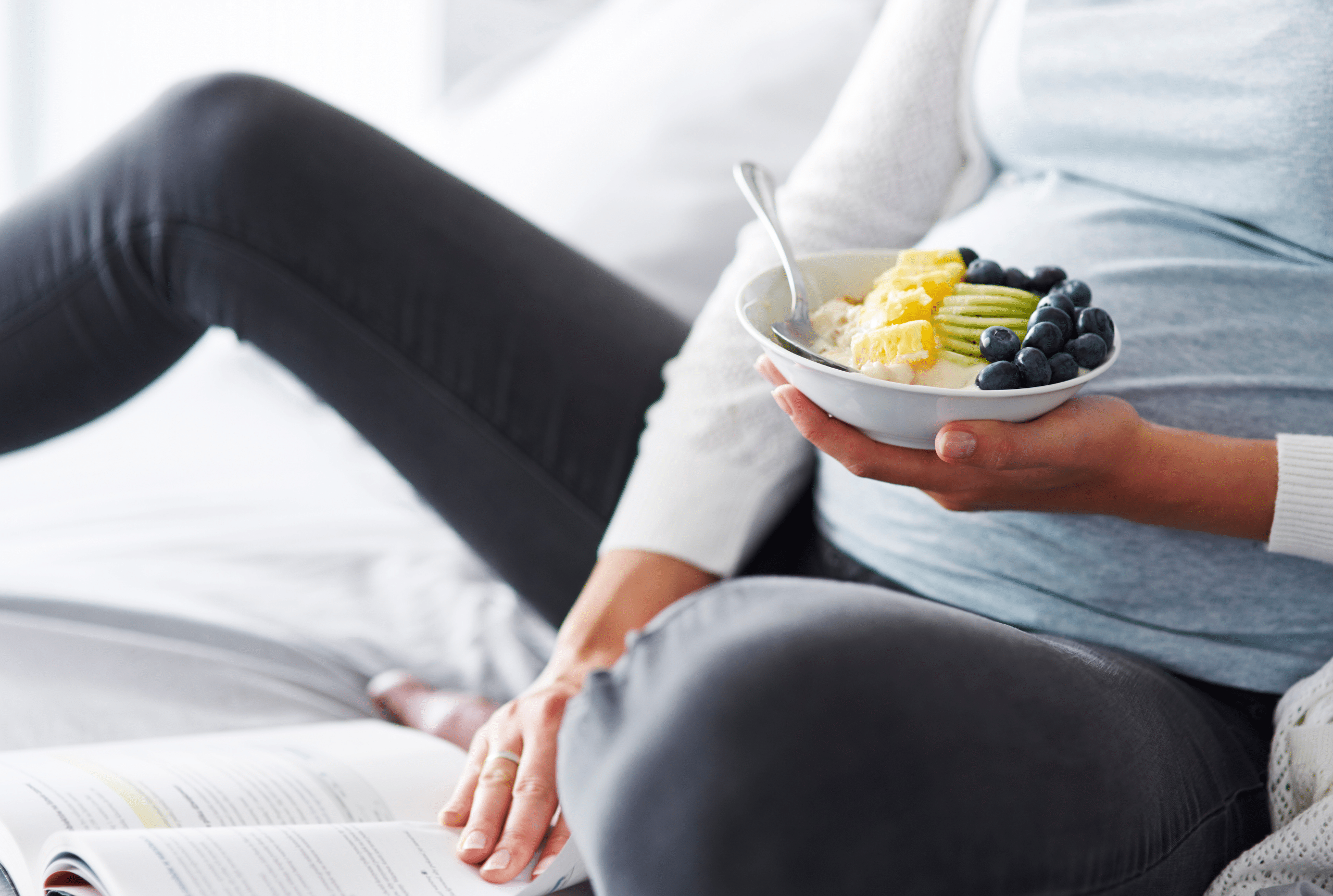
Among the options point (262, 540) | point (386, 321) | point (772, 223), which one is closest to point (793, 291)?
point (772, 223)

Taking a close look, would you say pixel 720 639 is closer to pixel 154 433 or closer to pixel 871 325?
pixel 871 325

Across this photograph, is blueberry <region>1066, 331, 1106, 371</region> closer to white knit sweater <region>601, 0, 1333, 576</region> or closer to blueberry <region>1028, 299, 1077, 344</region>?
blueberry <region>1028, 299, 1077, 344</region>

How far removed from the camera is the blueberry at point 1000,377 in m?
0.42

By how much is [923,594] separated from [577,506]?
0.29 metres

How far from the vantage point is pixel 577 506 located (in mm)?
756

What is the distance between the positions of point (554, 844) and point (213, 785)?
0.68 feet

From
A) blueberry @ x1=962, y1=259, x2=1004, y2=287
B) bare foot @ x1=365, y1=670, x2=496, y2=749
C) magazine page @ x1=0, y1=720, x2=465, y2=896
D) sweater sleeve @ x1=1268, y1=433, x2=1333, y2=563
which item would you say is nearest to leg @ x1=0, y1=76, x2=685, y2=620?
bare foot @ x1=365, y1=670, x2=496, y2=749

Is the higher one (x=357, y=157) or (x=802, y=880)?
(x=357, y=157)

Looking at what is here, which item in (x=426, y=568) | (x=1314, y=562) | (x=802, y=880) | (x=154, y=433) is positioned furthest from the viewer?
(x=154, y=433)

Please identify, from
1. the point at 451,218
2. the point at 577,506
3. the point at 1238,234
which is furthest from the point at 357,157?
the point at 1238,234

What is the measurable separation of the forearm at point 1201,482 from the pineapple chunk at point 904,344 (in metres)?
0.15

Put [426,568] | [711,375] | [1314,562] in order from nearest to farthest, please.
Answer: [1314,562] < [711,375] < [426,568]

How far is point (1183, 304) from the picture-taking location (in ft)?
1.96

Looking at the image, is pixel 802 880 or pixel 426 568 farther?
pixel 426 568
